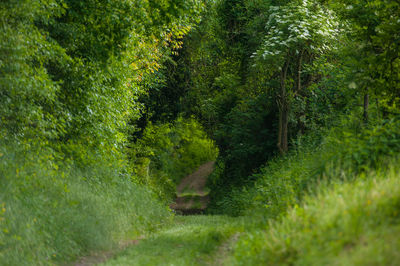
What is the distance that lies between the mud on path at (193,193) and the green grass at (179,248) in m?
16.5

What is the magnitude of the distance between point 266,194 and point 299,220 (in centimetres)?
650

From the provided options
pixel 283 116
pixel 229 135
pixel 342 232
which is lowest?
pixel 342 232

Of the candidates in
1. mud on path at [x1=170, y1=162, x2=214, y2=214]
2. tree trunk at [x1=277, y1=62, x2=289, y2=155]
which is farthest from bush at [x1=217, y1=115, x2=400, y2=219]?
mud on path at [x1=170, y1=162, x2=214, y2=214]

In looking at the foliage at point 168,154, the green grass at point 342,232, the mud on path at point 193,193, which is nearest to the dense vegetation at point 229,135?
the green grass at point 342,232

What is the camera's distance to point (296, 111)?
1955 cm

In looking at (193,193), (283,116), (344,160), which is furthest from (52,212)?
(193,193)

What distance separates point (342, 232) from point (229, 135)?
59.8 feet

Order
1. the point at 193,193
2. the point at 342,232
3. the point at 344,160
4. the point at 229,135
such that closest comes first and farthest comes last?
the point at 342,232 → the point at 344,160 → the point at 229,135 → the point at 193,193

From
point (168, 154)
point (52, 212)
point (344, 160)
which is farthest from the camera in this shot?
point (168, 154)

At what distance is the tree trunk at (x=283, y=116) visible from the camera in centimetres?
1936

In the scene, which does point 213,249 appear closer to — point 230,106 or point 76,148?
point 76,148

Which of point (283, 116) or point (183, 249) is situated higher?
point (283, 116)

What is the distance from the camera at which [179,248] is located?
10188mm

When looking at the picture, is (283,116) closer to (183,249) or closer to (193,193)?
(183,249)
